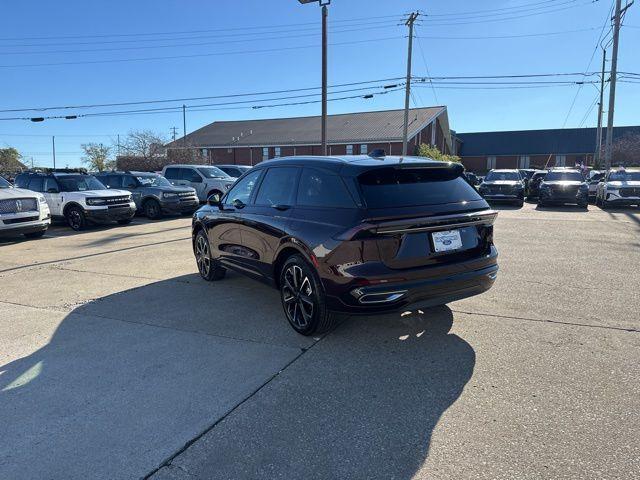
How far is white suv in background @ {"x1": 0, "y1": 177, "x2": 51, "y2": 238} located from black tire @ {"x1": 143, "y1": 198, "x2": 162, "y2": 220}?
4690mm

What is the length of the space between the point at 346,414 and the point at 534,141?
6488 cm

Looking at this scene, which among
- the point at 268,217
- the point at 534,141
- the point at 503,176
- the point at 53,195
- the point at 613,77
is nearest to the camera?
the point at 268,217

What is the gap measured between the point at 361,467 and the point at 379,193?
2.25 meters

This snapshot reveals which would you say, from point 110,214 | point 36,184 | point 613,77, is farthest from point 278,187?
point 613,77

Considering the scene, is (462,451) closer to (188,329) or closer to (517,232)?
(188,329)

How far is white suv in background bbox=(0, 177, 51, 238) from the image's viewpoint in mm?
10797

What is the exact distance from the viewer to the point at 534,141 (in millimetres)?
Answer: 60250

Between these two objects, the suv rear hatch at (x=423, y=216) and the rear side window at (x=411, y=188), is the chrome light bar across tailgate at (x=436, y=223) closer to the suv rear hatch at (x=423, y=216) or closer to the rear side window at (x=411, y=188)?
the suv rear hatch at (x=423, y=216)

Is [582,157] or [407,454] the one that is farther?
[582,157]

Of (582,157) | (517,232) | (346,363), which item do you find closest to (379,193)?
(346,363)

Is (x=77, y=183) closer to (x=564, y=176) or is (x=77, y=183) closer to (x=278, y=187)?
(x=278, y=187)

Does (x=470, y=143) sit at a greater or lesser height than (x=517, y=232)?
greater

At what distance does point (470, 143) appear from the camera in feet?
211

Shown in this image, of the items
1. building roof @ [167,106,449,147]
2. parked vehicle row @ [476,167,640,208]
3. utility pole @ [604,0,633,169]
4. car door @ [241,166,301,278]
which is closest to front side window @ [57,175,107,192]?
car door @ [241,166,301,278]
